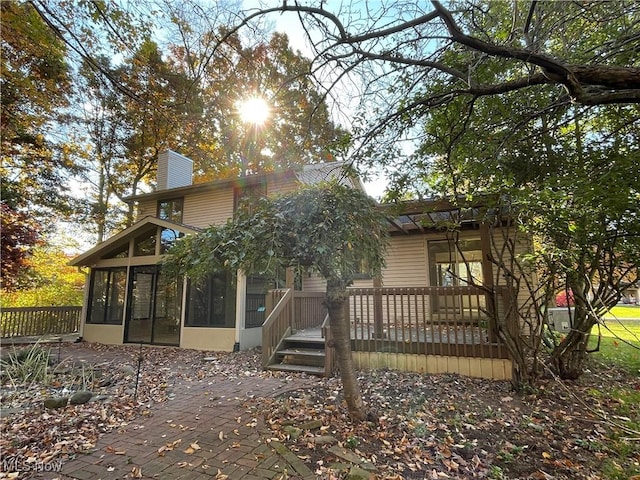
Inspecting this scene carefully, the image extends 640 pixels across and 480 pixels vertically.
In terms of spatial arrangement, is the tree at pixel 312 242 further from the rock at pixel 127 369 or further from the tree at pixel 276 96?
the rock at pixel 127 369

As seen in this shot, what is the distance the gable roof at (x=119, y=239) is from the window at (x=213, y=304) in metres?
1.75

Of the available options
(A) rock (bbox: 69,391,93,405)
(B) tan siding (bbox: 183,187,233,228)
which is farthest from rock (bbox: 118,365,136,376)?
(B) tan siding (bbox: 183,187,233,228)

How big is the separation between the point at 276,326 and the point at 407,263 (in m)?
4.58

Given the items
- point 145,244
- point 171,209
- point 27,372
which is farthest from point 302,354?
point 171,209

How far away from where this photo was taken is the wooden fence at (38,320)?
1119cm

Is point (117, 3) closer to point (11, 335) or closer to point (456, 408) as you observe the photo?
point (456, 408)

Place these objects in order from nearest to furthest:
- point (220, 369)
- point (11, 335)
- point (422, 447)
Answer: point (422, 447) → point (220, 369) → point (11, 335)

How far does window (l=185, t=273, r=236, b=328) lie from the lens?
8961mm

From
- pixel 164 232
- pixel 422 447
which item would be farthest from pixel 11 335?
pixel 422 447

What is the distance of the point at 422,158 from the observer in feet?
18.3

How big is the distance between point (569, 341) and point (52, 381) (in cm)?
862

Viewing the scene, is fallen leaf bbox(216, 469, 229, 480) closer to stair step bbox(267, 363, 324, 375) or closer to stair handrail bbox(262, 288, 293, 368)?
stair step bbox(267, 363, 324, 375)

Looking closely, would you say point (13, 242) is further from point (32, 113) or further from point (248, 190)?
point (248, 190)

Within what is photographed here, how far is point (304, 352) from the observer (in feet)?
21.0
